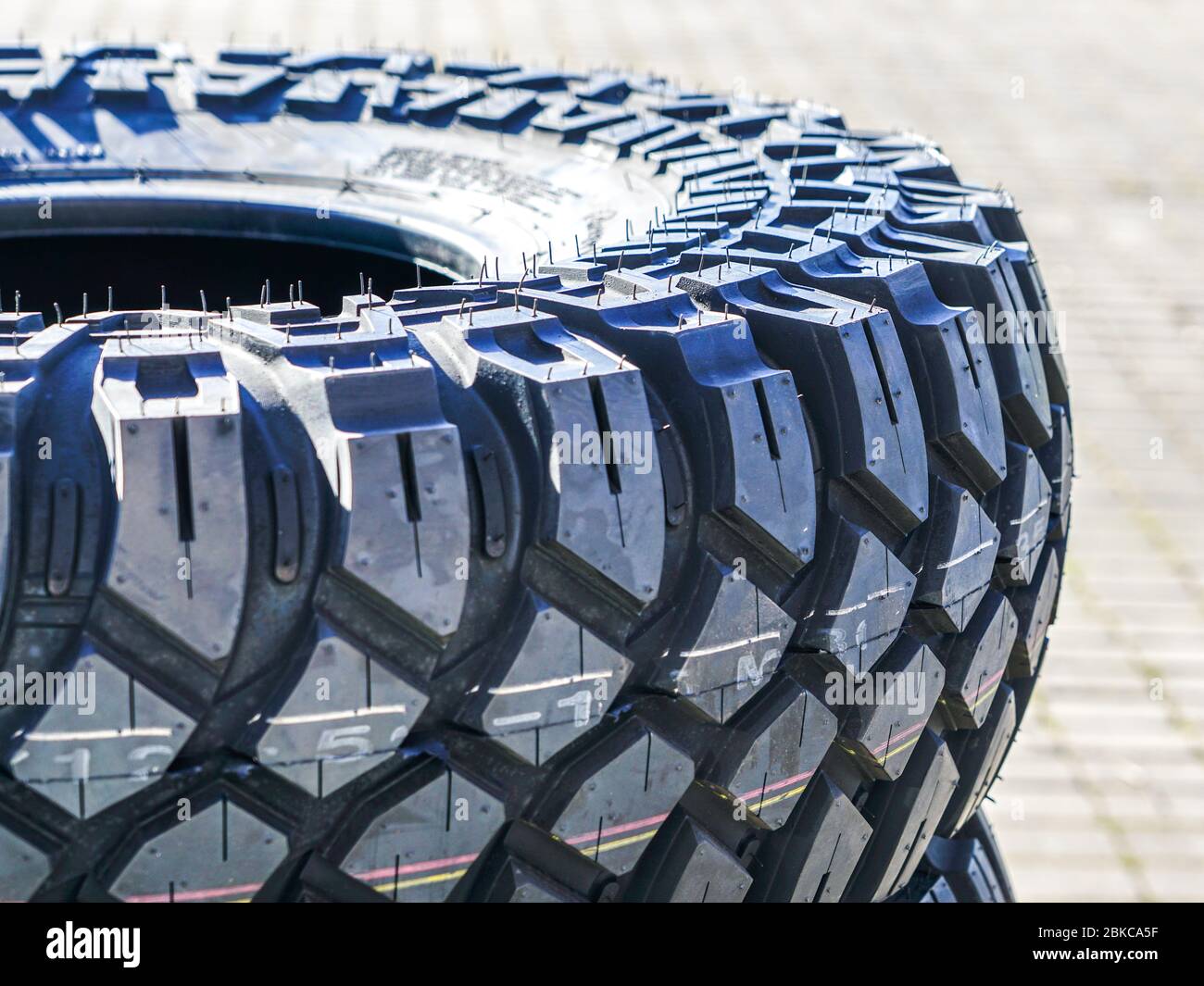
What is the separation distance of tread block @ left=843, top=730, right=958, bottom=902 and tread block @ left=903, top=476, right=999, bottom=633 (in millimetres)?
261

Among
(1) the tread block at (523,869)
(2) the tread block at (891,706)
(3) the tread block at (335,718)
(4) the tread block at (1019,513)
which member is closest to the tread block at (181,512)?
(3) the tread block at (335,718)

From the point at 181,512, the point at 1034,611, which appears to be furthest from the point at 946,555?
the point at 181,512

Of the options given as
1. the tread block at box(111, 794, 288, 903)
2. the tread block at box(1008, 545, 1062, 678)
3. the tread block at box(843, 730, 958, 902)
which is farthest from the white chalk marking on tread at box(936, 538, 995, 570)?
the tread block at box(111, 794, 288, 903)

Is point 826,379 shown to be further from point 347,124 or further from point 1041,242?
point 1041,242

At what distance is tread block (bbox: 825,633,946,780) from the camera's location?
9.27 feet

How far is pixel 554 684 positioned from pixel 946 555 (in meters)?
0.83

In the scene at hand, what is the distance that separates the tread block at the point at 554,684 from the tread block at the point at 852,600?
15.1 inches

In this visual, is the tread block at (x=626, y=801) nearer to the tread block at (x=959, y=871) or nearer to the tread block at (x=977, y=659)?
the tread block at (x=977, y=659)

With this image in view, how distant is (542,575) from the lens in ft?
7.91

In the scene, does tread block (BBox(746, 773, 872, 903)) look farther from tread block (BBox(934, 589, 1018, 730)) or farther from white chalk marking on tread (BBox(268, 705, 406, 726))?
white chalk marking on tread (BBox(268, 705, 406, 726))

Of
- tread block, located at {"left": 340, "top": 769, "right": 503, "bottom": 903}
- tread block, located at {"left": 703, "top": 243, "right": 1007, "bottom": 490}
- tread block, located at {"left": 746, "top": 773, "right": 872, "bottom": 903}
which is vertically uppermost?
tread block, located at {"left": 703, "top": 243, "right": 1007, "bottom": 490}

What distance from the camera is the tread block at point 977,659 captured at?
3.03m

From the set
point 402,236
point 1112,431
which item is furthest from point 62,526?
point 1112,431

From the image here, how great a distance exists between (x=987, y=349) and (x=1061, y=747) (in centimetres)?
346
